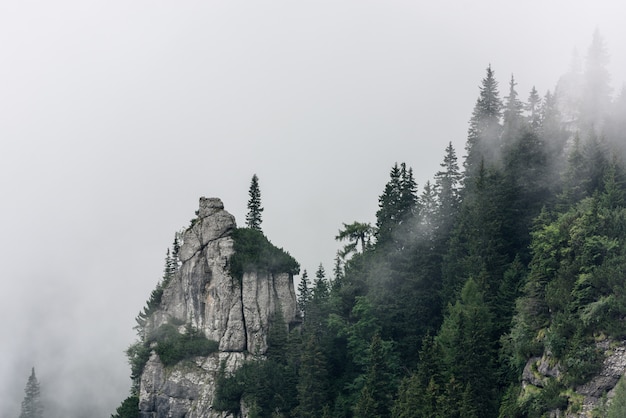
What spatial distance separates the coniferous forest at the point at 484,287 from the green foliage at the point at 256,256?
6.77 meters

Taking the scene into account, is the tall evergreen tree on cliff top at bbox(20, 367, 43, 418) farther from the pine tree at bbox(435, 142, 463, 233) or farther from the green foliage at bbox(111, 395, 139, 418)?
the pine tree at bbox(435, 142, 463, 233)

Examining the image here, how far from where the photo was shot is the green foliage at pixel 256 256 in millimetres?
94875

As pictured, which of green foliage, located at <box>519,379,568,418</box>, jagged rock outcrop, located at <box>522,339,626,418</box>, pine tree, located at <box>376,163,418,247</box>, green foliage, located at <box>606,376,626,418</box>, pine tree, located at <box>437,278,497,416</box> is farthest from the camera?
pine tree, located at <box>376,163,418,247</box>

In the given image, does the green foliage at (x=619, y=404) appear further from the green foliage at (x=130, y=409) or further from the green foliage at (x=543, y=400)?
the green foliage at (x=130, y=409)

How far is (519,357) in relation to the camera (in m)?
64.4

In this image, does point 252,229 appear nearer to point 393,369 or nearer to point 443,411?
point 393,369

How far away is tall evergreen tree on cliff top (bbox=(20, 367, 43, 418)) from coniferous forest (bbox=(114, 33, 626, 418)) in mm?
92083

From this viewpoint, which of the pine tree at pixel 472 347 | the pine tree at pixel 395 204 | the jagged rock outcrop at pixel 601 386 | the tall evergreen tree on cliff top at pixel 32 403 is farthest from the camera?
the tall evergreen tree on cliff top at pixel 32 403

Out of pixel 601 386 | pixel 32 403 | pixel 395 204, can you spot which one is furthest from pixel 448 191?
pixel 32 403

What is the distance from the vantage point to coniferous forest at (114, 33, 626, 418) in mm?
60844

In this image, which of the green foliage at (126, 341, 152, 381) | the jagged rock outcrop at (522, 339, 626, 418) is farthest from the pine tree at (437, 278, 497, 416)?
the green foliage at (126, 341, 152, 381)

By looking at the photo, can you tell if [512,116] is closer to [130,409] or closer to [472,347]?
[472,347]

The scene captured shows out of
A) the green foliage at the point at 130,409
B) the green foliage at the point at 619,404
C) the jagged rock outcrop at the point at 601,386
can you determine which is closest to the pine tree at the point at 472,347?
the jagged rock outcrop at the point at 601,386

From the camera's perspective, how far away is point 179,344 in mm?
93438
